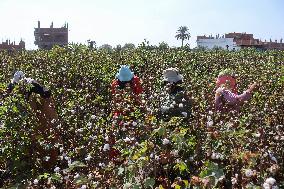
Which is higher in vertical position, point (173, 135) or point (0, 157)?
point (173, 135)

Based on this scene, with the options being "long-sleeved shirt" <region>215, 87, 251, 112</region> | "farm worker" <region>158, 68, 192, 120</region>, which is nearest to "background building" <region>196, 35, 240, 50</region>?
"long-sleeved shirt" <region>215, 87, 251, 112</region>

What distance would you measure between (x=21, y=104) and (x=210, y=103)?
193cm

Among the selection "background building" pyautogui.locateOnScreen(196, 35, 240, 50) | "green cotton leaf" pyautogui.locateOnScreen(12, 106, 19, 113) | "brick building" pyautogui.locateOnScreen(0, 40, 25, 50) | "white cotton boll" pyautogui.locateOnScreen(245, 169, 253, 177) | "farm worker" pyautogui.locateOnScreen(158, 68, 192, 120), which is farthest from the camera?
"background building" pyautogui.locateOnScreen(196, 35, 240, 50)

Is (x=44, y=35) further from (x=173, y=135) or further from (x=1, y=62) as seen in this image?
(x=173, y=135)

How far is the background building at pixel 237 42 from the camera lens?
3372 inches

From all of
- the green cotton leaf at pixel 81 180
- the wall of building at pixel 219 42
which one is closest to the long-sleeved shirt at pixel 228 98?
the green cotton leaf at pixel 81 180

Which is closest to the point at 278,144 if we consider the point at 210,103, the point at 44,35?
the point at 210,103

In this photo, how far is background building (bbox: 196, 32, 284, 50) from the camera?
281ft

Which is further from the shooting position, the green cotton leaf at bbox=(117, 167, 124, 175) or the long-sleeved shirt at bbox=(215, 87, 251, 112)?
the long-sleeved shirt at bbox=(215, 87, 251, 112)

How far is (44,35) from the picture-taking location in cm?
6838

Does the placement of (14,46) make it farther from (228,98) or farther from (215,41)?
(215,41)

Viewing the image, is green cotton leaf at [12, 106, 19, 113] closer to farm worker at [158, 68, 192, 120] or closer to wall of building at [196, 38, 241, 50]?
farm worker at [158, 68, 192, 120]

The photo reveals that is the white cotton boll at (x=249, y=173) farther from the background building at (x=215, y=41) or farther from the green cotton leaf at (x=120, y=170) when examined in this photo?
the background building at (x=215, y=41)

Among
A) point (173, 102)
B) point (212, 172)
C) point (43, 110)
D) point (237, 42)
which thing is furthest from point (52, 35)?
point (212, 172)
